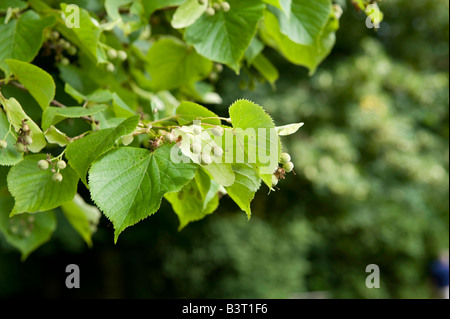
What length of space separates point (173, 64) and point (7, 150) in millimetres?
609

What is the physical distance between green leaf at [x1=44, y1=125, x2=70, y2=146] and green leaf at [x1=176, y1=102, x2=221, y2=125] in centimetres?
20

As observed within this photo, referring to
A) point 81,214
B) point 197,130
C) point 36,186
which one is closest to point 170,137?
point 197,130

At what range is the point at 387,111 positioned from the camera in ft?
15.5

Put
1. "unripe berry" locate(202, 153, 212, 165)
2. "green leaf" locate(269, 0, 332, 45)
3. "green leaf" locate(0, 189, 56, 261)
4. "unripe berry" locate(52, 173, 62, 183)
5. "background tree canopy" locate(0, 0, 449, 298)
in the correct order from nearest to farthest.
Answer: "unripe berry" locate(202, 153, 212, 165)
"unripe berry" locate(52, 173, 62, 183)
"green leaf" locate(269, 0, 332, 45)
"green leaf" locate(0, 189, 56, 261)
"background tree canopy" locate(0, 0, 449, 298)

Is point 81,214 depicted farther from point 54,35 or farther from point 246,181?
point 246,181

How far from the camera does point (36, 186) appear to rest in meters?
0.84

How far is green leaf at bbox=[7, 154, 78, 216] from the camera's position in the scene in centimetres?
81

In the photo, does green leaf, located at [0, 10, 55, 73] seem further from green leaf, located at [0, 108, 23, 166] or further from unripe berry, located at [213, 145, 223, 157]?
unripe berry, located at [213, 145, 223, 157]

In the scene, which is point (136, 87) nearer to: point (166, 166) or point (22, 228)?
point (22, 228)

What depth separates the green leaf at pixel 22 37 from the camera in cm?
95

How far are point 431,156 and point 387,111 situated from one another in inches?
28.7

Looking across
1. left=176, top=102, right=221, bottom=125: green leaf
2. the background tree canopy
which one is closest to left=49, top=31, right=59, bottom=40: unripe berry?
left=176, top=102, right=221, bottom=125: green leaf

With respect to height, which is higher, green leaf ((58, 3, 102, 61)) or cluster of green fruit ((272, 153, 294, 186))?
green leaf ((58, 3, 102, 61))
